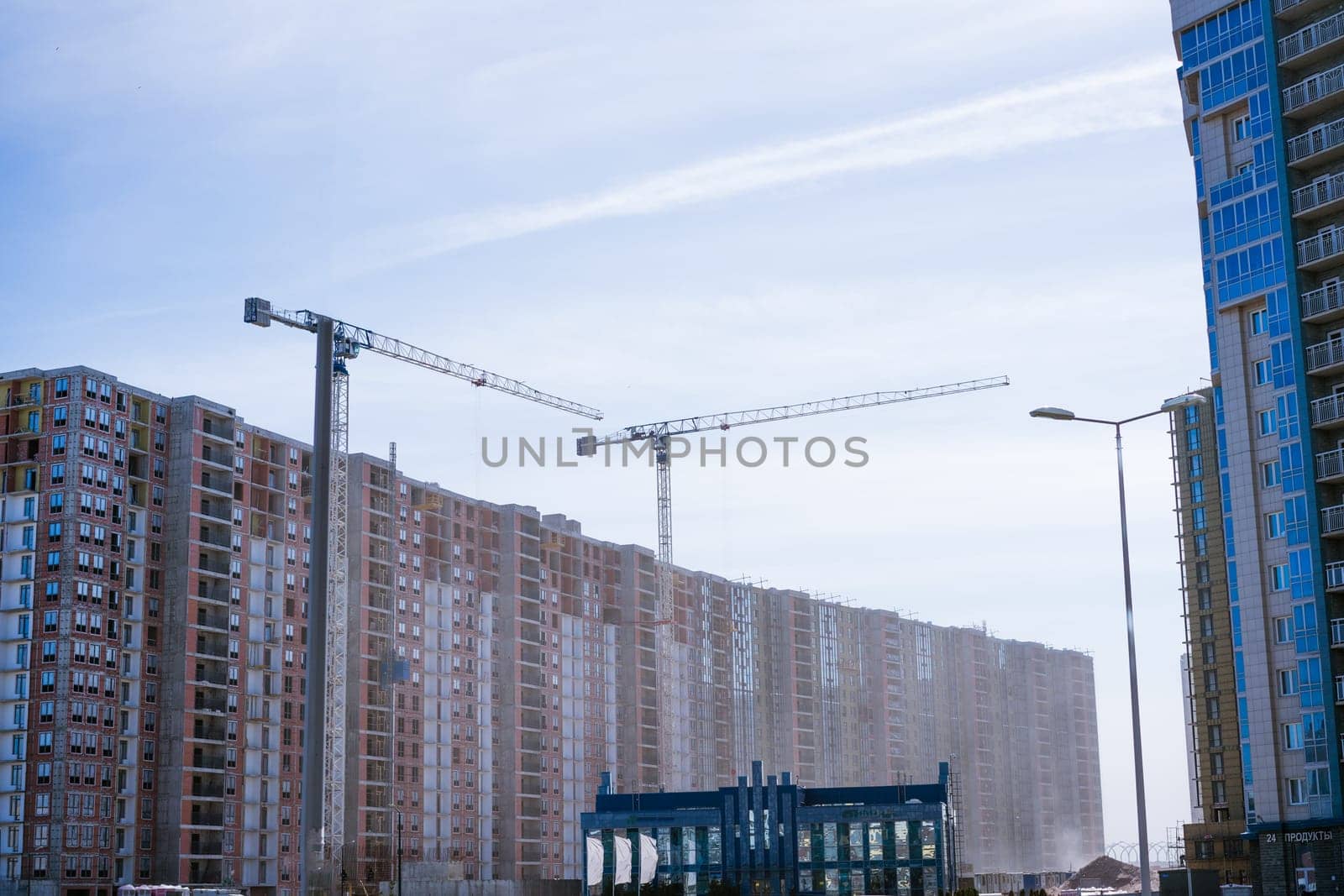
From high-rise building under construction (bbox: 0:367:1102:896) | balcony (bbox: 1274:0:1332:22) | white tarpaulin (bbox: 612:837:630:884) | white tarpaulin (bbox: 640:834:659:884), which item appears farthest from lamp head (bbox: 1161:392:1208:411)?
high-rise building under construction (bbox: 0:367:1102:896)

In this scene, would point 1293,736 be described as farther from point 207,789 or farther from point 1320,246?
point 207,789

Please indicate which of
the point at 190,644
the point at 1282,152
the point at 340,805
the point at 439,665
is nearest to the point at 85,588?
the point at 190,644

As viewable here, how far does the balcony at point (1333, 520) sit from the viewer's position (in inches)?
3162

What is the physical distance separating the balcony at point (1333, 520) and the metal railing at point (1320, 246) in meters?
12.7

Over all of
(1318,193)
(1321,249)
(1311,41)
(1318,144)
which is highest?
(1311,41)

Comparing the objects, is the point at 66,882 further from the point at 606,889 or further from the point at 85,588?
the point at 606,889

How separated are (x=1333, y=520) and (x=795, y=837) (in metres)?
52.2

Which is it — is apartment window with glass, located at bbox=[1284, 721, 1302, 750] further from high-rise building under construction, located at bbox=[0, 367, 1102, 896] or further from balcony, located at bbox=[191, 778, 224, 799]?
balcony, located at bbox=[191, 778, 224, 799]

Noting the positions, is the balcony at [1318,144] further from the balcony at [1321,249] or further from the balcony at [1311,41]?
the balcony at [1311,41]

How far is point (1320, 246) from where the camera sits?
270 feet

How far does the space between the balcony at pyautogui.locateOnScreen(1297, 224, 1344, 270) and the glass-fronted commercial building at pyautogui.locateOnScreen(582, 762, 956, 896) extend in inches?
1852

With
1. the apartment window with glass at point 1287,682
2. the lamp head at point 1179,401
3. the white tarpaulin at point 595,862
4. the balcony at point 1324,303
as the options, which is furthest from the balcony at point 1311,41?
the white tarpaulin at point 595,862

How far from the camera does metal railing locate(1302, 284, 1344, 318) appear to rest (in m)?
81.5

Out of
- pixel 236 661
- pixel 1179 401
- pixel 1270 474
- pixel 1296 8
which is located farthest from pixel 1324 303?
pixel 236 661
